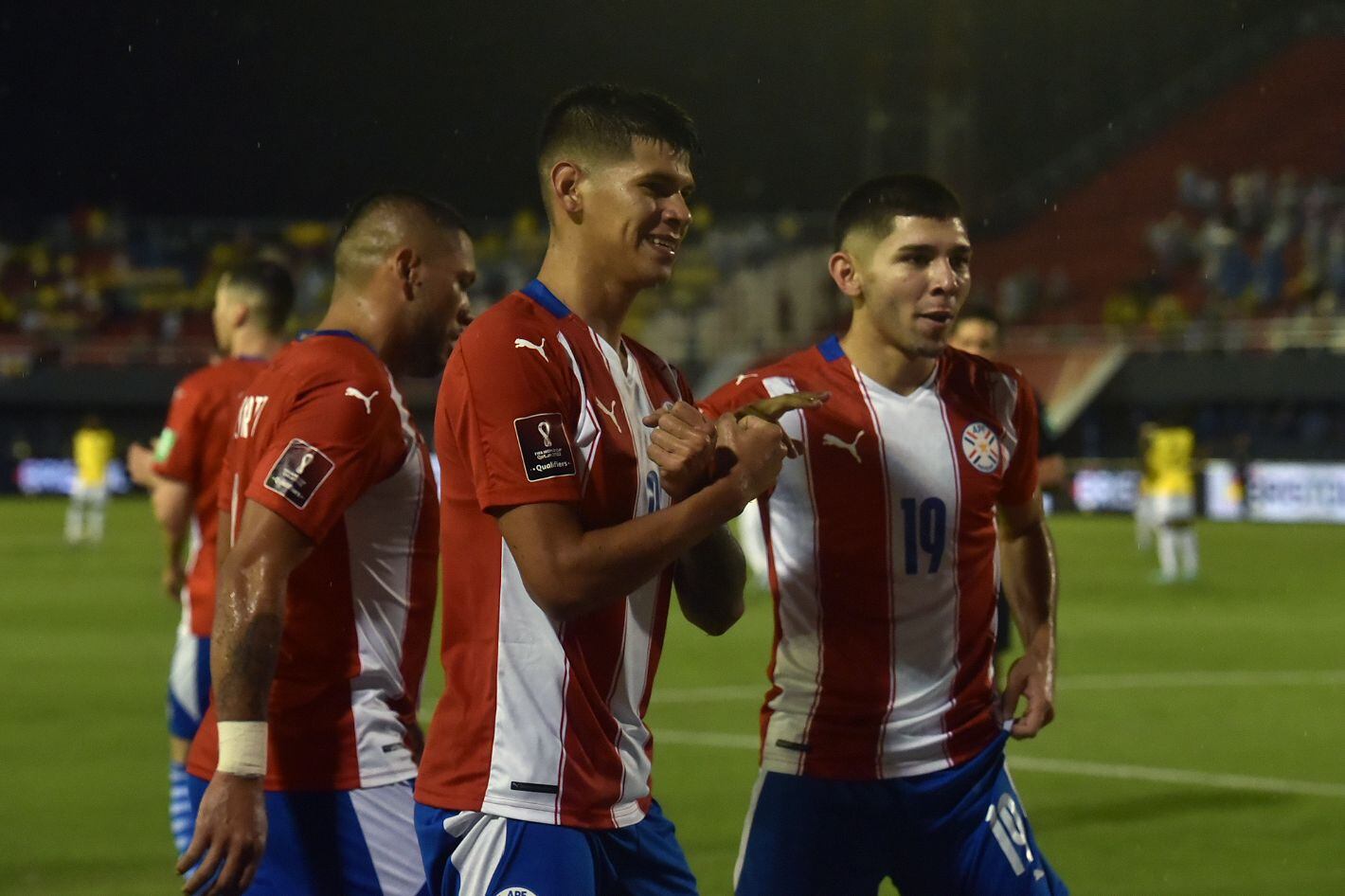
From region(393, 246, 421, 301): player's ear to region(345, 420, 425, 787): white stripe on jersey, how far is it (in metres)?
0.43

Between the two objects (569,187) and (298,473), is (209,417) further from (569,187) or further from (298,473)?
(569,187)

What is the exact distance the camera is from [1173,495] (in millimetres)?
19594

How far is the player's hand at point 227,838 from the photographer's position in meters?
3.07

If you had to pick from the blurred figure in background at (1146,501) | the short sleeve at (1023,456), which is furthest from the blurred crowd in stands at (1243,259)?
the short sleeve at (1023,456)

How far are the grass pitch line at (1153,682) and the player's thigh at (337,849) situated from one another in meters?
7.48

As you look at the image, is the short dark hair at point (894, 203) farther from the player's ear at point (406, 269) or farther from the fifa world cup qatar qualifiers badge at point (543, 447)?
the fifa world cup qatar qualifiers badge at point (543, 447)

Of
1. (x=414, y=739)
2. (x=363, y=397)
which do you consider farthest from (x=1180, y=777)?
(x=363, y=397)

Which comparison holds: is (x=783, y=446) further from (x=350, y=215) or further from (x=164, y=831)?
(x=164, y=831)

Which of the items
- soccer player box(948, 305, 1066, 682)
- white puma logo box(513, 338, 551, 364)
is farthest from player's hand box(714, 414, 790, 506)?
soccer player box(948, 305, 1066, 682)

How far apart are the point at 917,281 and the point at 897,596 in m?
0.74

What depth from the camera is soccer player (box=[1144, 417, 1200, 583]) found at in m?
19.6

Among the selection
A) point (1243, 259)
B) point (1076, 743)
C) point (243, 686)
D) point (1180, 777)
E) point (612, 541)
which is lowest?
point (1180, 777)

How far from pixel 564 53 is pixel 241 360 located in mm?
40164

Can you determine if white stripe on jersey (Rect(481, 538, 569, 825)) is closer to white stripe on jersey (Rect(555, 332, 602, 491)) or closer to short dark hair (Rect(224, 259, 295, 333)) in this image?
white stripe on jersey (Rect(555, 332, 602, 491))
